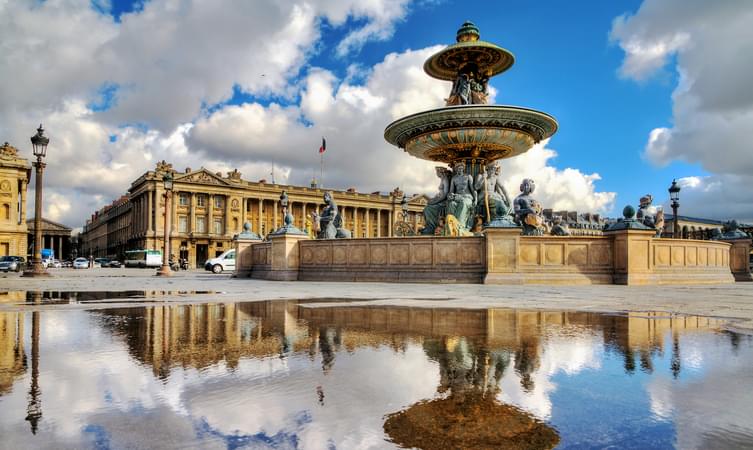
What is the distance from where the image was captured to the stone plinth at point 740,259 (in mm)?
23500

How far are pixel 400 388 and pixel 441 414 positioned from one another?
662 millimetres

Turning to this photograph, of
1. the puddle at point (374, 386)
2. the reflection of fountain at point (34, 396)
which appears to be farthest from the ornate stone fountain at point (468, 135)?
the reflection of fountain at point (34, 396)

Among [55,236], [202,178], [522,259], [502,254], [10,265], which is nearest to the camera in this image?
[502,254]

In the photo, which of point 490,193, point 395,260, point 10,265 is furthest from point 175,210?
point 395,260

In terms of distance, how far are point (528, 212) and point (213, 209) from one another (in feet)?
300

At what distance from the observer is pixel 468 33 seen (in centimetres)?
2458

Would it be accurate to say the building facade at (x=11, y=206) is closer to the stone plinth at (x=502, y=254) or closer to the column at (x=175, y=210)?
the column at (x=175, y=210)

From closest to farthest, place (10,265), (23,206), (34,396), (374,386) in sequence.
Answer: (34,396), (374,386), (10,265), (23,206)

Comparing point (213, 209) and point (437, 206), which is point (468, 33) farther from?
point (213, 209)

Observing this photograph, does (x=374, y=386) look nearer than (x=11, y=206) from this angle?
Yes

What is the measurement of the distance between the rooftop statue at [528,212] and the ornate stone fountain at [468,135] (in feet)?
2.82

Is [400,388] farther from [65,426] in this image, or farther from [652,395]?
[65,426]

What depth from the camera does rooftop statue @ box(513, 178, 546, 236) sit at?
786 inches

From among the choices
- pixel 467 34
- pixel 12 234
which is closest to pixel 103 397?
pixel 467 34
